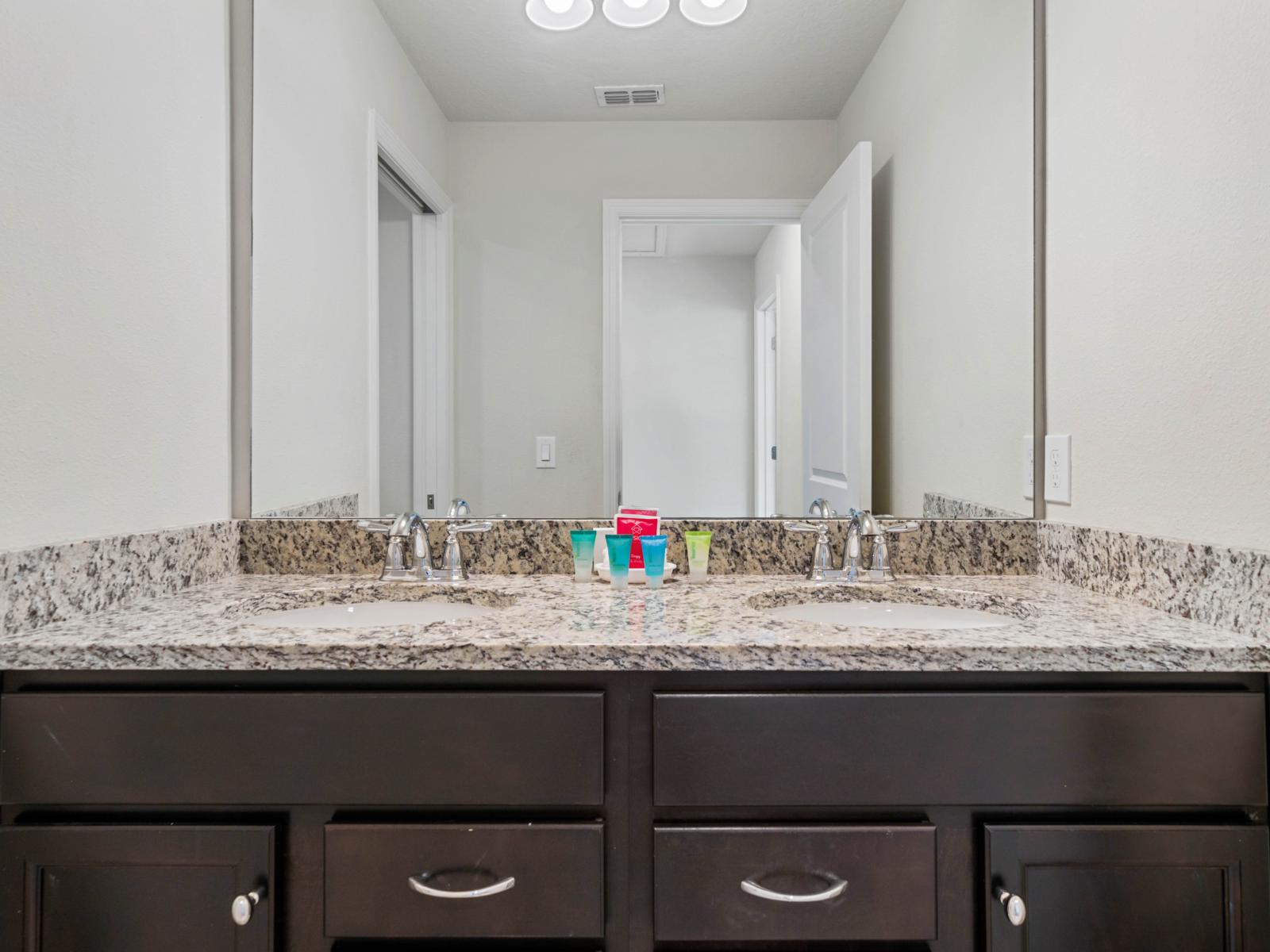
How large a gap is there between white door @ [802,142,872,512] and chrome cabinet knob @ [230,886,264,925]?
108cm

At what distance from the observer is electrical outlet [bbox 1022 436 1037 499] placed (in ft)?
4.60

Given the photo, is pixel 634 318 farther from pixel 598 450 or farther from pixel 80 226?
pixel 80 226

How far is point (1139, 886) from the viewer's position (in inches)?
32.9

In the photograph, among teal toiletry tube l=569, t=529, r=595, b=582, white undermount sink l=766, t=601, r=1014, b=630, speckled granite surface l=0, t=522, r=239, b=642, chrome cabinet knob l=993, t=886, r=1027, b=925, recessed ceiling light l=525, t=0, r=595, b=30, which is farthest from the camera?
recessed ceiling light l=525, t=0, r=595, b=30

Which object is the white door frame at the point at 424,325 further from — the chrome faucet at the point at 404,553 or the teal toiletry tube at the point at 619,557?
the teal toiletry tube at the point at 619,557

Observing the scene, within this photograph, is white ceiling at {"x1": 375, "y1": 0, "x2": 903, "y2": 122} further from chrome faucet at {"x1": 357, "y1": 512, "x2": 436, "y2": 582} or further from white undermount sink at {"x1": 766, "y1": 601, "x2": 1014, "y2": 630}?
white undermount sink at {"x1": 766, "y1": 601, "x2": 1014, "y2": 630}

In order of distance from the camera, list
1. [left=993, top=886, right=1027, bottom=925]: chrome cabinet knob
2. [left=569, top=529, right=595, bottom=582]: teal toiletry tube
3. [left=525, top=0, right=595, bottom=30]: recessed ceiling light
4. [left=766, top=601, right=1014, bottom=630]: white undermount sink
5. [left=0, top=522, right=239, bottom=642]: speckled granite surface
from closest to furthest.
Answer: [left=993, top=886, right=1027, bottom=925]: chrome cabinet knob < [left=0, top=522, right=239, bottom=642]: speckled granite surface < [left=766, top=601, right=1014, bottom=630]: white undermount sink < [left=569, top=529, right=595, bottom=582]: teal toiletry tube < [left=525, top=0, right=595, bottom=30]: recessed ceiling light

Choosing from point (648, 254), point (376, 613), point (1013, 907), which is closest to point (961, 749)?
point (1013, 907)

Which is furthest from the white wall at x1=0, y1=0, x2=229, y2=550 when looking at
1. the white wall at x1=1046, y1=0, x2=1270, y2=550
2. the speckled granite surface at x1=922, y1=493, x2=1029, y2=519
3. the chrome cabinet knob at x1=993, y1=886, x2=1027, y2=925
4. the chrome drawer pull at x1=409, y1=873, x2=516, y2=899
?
the white wall at x1=1046, y1=0, x2=1270, y2=550

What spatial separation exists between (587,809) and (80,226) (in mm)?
1038

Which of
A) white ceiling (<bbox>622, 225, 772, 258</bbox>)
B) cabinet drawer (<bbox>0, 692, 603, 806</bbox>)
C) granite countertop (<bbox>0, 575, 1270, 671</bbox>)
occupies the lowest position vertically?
cabinet drawer (<bbox>0, 692, 603, 806</bbox>)

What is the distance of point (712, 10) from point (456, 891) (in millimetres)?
1556

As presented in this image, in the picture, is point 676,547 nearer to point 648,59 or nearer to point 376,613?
point 376,613

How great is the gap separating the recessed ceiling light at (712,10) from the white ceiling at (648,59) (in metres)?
0.01
